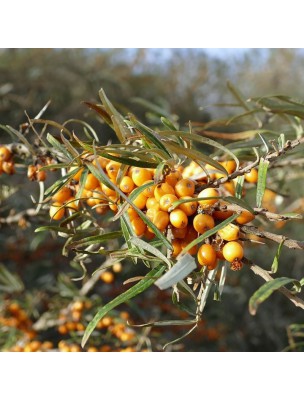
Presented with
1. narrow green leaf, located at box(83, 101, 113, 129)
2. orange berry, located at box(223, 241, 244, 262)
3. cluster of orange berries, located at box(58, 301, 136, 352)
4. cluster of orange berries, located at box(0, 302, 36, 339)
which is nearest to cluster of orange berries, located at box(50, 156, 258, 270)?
orange berry, located at box(223, 241, 244, 262)

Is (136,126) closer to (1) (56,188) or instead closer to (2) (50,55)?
(1) (56,188)

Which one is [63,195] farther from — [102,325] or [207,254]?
[102,325]

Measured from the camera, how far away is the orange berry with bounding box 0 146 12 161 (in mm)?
978

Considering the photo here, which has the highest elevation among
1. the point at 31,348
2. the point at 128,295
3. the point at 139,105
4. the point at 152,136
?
the point at 152,136

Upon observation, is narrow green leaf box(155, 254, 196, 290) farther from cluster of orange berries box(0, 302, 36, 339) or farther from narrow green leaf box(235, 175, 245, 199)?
cluster of orange berries box(0, 302, 36, 339)

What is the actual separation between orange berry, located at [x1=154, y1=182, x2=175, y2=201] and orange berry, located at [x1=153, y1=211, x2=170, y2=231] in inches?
1.1

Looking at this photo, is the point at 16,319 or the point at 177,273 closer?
the point at 177,273

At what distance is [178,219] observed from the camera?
25.9 inches

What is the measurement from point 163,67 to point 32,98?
1746 millimetres

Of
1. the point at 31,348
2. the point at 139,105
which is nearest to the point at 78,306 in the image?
the point at 31,348

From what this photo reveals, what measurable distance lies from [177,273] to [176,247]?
0.49 ft

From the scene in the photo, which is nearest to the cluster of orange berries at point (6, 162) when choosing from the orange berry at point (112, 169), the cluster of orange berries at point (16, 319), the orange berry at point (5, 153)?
the orange berry at point (5, 153)

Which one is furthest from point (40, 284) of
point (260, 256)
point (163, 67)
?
point (163, 67)

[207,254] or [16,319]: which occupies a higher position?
[207,254]
